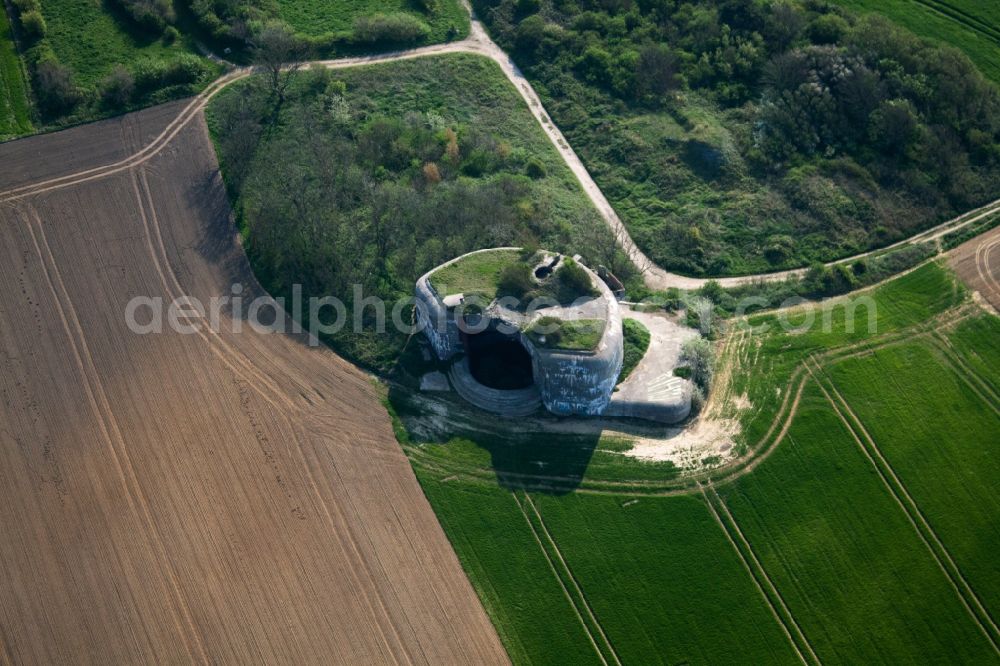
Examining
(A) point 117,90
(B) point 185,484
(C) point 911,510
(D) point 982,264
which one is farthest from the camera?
(A) point 117,90

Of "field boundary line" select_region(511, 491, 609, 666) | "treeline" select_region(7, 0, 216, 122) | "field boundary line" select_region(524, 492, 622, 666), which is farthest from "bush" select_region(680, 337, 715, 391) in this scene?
"treeline" select_region(7, 0, 216, 122)

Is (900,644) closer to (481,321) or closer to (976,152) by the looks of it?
(481,321)

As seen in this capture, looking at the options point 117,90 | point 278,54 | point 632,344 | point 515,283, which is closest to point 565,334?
point 515,283

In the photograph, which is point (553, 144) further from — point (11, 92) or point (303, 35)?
point (11, 92)

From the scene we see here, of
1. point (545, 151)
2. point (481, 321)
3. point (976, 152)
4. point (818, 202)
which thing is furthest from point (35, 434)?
point (976, 152)

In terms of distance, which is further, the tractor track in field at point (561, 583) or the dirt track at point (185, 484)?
the dirt track at point (185, 484)

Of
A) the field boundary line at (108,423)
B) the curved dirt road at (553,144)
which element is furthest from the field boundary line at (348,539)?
the curved dirt road at (553,144)

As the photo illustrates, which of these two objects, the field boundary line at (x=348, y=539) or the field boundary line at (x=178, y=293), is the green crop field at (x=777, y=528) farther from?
the field boundary line at (x=178, y=293)
